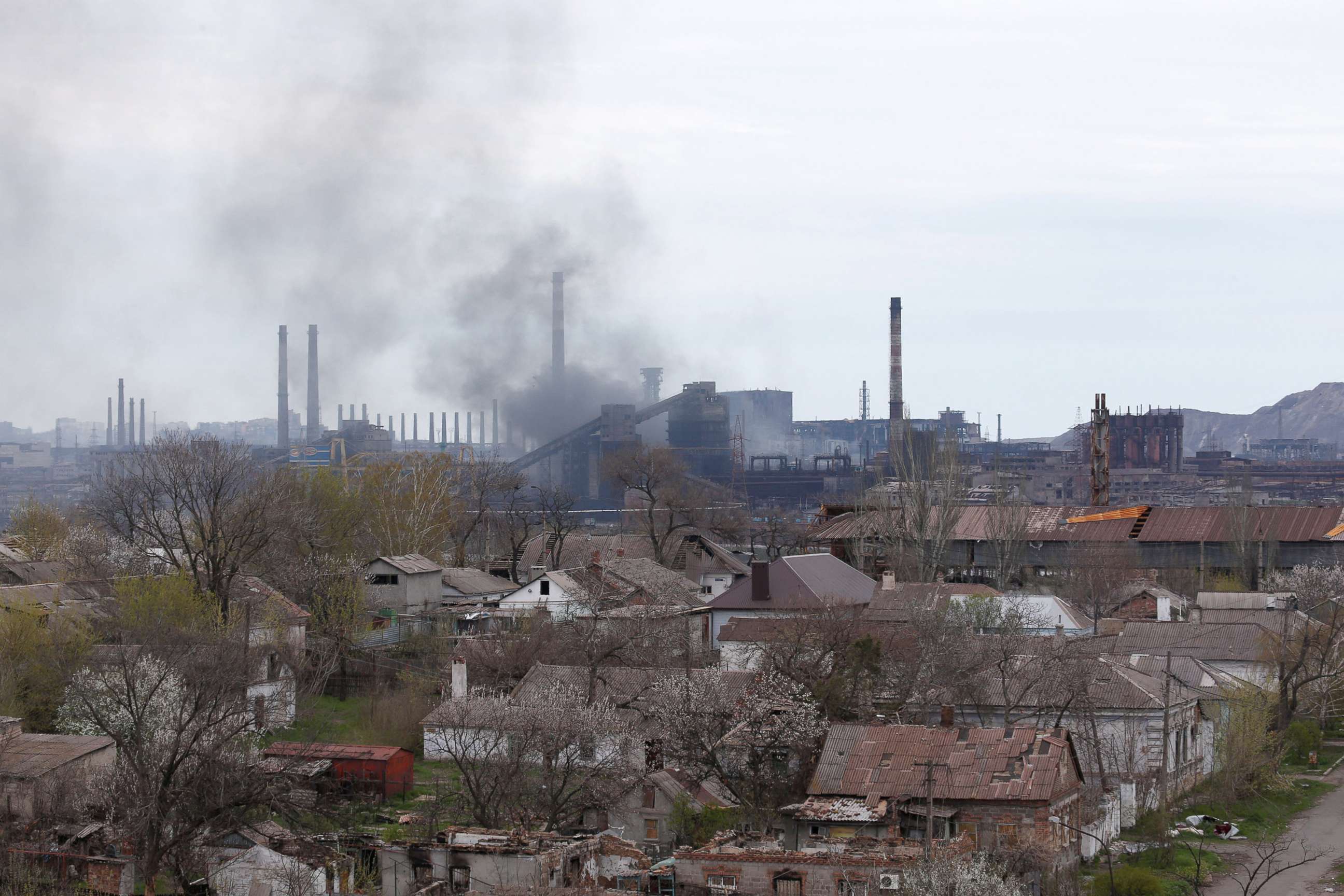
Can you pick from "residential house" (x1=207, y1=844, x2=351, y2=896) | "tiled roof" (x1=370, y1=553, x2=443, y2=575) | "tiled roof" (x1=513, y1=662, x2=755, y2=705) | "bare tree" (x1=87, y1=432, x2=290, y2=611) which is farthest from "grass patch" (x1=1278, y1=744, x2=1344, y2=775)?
"tiled roof" (x1=370, y1=553, x2=443, y2=575)

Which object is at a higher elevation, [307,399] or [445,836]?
[307,399]

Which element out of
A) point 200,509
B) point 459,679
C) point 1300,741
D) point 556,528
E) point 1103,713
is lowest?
point 1300,741

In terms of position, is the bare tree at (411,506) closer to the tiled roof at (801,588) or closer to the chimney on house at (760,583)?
the tiled roof at (801,588)

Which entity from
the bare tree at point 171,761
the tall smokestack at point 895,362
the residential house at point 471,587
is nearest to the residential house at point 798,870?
the bare tree at point 171,761

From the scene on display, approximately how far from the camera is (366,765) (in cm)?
2573

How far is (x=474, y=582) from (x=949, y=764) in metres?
30.2

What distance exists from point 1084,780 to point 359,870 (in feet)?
35.8

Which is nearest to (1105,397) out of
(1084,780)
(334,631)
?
(334,631)

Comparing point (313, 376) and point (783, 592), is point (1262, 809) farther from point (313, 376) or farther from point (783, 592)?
point (313, 376)

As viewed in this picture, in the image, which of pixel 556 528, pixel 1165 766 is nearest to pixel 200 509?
pixel 556 528

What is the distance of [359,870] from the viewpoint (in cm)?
1961

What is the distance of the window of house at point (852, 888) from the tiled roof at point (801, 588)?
1821 cm

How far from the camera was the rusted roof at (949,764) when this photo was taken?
68.3 ft

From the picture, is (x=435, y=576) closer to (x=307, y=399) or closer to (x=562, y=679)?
(x=562, y=679)
